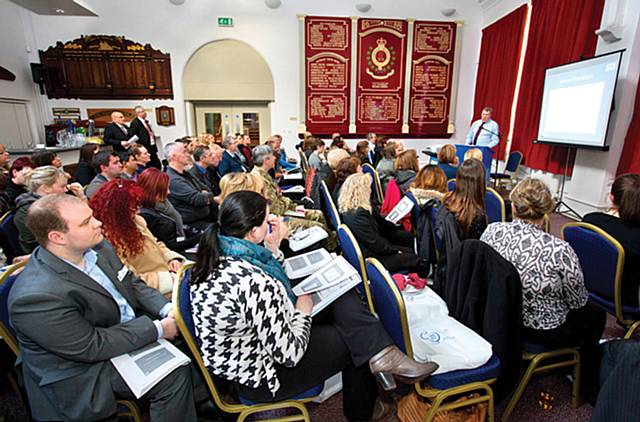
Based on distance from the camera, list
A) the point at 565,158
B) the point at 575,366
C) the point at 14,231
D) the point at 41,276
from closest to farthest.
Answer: the point at 41,276
the point at 575,366
the point at 14,231
the point at 565,158

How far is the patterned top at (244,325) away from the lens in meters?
1.05

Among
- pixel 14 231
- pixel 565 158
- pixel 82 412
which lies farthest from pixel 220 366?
pixel 565 158

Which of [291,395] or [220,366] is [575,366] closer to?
[291,395]

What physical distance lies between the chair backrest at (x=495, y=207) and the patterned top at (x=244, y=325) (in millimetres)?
2123

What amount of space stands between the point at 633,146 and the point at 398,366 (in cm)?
486

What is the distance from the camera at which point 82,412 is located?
1105 millimetres

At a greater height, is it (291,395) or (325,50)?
(325,50)

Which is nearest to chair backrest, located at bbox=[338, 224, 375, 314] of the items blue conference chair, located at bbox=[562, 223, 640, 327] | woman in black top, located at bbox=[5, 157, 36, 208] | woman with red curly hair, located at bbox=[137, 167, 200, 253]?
blue conference chair, located at bbox=[562, 223, 640, 327]

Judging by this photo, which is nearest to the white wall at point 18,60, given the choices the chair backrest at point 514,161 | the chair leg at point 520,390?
the chair leg at point 520,390

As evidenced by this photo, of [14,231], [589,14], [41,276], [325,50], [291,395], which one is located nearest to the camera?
[41,276]

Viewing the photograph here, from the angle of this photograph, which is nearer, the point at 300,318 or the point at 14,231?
the point at 300,318

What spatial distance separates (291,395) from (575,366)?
→ 1.39 metres

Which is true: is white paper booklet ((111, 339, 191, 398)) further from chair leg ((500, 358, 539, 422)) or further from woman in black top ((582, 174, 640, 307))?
woman in black top ((582, 174, 640, 307))

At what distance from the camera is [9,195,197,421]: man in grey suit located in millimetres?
1051
